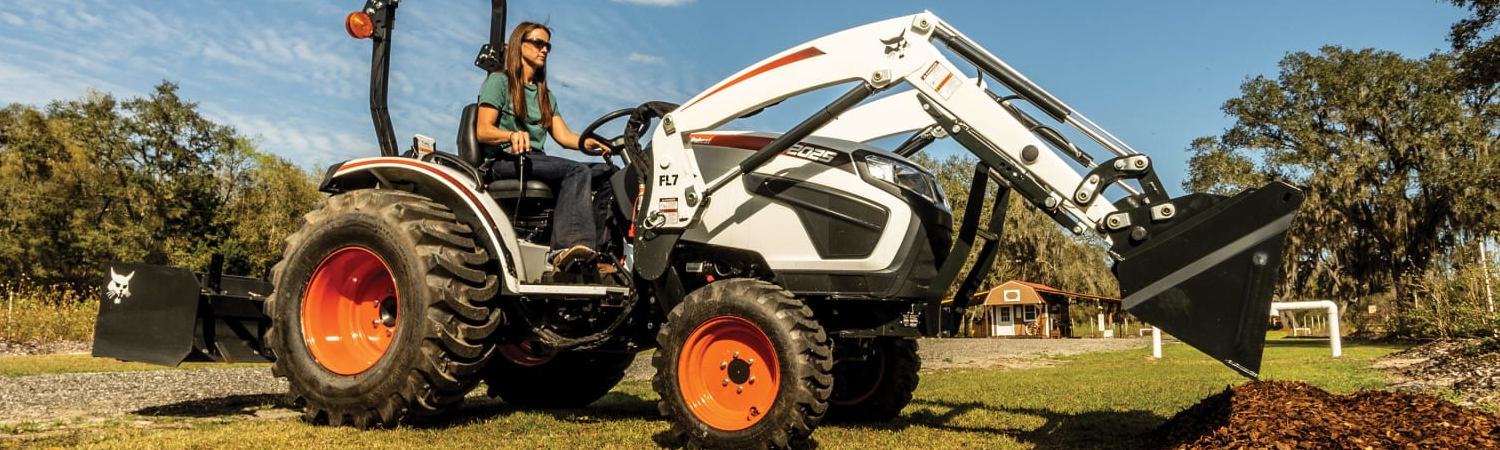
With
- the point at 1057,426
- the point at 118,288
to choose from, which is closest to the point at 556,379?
the point at 118,288

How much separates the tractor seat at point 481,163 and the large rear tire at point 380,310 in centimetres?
37

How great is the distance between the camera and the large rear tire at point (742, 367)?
4141 mm

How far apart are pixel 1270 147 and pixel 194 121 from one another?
48513mm

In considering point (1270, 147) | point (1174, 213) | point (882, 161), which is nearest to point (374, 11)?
point (882, 161)

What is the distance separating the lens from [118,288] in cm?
587

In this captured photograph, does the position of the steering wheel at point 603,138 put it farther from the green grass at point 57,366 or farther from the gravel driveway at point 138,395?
the green grass at point 57,366

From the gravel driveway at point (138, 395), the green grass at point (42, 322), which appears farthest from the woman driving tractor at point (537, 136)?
the green grass at point (42, 322)

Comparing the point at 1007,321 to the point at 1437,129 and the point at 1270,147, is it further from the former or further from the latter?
the point at 1437,129

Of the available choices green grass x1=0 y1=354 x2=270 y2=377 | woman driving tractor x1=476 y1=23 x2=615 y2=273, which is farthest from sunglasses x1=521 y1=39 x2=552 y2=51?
green grass x1=0 y1=354 x2=270 y2=377

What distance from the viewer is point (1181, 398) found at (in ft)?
23.2

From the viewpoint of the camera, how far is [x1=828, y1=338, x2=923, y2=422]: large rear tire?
5.70m

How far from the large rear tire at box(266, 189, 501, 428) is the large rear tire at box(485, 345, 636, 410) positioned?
1.32 m

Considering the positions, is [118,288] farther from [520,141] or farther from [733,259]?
[733,259]

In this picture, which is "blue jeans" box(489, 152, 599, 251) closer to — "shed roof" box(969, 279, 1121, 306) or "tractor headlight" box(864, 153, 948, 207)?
"tractor headlight" box(864, 153, 948, 207)
